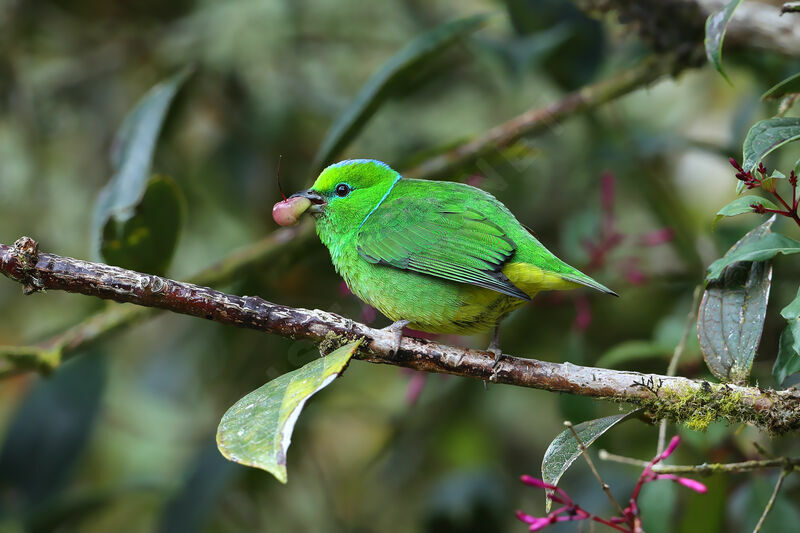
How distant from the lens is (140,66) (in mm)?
4281

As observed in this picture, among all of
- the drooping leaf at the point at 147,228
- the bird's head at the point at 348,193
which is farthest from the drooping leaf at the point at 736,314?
the drooping leaf at the point at 147,228

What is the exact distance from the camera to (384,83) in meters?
2.70

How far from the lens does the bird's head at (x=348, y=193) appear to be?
2428 millimetres

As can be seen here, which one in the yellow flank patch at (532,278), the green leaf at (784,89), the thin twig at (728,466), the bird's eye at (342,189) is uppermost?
the bird's eye at (342,189)

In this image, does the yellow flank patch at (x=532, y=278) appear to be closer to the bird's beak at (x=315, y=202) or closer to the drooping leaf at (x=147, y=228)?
the bird's beak at (x=315, y=202)

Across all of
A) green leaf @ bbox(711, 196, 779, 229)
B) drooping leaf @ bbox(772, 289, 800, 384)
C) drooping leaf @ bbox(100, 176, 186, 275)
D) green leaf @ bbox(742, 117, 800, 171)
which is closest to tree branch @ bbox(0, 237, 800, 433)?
drooping leaf @ bbox(772, 289, 800, 384)

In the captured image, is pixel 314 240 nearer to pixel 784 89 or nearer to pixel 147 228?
pixel 147 228

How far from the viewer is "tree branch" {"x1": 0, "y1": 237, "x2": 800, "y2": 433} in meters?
1.61

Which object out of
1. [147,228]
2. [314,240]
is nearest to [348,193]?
[314,240]

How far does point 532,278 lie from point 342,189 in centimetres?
75

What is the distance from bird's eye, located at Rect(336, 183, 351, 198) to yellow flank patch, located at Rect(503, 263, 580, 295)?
67 cm

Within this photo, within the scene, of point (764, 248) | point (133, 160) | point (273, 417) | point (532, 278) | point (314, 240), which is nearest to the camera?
point (273, 417)

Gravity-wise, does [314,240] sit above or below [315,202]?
below

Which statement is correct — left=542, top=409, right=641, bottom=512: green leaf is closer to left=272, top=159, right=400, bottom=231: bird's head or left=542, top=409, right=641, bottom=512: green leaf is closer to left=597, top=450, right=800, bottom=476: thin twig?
left=597, top=450, right=800, bottom=476: thin twig
